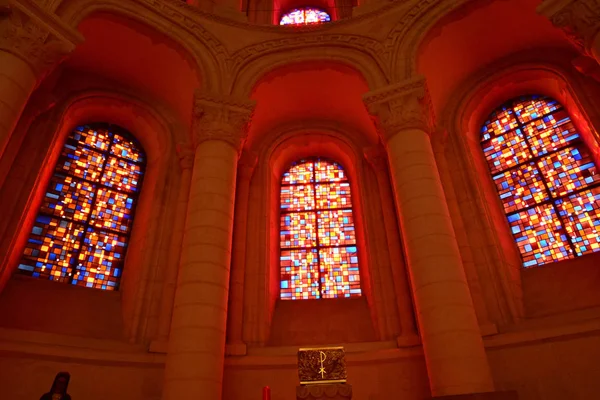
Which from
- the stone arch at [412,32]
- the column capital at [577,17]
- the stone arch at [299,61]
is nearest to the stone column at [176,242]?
the stone arch at [299,61]

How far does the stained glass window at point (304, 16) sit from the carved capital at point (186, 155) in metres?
4.75

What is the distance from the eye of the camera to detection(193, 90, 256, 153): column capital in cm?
739

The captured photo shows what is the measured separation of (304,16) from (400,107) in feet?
17.6

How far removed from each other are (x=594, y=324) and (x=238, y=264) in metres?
5.64

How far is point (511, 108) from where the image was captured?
916 cm

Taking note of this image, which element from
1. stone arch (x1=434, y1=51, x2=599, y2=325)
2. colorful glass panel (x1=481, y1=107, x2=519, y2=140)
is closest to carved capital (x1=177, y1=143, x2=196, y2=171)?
stone arch (x1=434, y1=51, x2=599, y2=325)

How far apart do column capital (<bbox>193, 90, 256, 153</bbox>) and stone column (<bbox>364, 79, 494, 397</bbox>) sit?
7.49 feet

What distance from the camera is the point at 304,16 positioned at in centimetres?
1121

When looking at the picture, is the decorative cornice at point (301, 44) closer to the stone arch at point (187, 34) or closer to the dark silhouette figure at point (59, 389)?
the stone arch at point (187, 34)

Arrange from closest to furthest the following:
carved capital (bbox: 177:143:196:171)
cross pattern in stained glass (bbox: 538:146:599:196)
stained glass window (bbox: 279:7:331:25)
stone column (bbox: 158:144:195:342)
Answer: stone column (bbox: 158:144:195:342) < cross pattern in stained glass (bbox: 538:146:599:196) < carved capital (bbox: 177:143:196:171) < stained glass window (bbox: 279:7:331:25)

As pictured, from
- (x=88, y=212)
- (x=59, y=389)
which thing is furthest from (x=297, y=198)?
(x=59, y=389)

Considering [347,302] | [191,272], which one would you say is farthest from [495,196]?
[191,272]

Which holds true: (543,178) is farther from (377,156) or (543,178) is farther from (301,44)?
(301,44)

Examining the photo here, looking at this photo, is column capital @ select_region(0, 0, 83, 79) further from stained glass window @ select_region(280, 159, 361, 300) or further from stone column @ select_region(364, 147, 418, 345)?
stone column @ select_region(364, 147, 418, 345)
